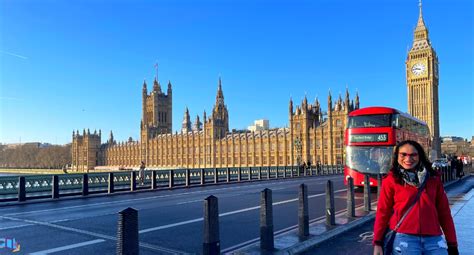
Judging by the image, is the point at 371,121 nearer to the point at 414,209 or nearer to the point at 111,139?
Answer: the point at 414,209

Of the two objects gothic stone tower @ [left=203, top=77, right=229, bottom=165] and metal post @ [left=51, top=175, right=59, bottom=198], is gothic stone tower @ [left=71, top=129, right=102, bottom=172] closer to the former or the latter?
gothic stone tower @ [left=203, top=77, right=229, bottom=165]

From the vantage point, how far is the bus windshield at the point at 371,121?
18781 mm

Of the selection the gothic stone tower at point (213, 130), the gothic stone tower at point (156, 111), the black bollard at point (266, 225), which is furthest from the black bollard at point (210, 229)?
the gothic stone tower at point (156, 111)

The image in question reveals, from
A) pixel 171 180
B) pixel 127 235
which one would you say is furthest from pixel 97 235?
pixel 171 180

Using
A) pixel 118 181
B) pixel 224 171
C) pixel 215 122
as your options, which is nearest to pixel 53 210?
pixel 118 181

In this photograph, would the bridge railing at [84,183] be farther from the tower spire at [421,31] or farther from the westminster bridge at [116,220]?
the tower spire at [421,31]

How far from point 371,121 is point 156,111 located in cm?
12303

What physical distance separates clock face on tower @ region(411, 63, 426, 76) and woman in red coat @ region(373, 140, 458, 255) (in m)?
116

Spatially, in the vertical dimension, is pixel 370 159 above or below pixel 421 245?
above

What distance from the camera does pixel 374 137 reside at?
1862 cm

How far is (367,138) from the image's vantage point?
18.7 metres

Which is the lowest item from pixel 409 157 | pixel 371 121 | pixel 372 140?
pixel 409 157

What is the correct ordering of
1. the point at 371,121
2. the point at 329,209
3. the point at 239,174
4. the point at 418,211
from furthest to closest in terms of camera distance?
the point at 239,174, the point at 371,121, the point at 329,209, the point at 418,211

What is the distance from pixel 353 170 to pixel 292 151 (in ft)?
223
